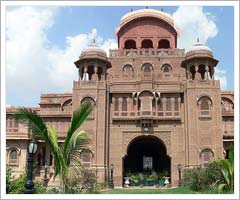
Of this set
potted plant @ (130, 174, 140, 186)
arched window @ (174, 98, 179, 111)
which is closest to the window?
potted plant @ (130, 174, 140, 186)

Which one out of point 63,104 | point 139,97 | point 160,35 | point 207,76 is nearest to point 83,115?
point 139,97

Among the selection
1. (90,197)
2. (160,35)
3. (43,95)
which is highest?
Result: (160,35)

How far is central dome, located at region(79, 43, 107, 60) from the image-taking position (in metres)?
27.2

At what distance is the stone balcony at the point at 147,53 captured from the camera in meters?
33.1

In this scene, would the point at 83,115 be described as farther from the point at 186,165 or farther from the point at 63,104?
the point at 63,104

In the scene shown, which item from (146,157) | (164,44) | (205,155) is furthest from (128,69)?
(205,155)

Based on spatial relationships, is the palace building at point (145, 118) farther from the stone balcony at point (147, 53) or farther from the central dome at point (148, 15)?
the central dome at point (148, 15)

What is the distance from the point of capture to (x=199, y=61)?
2684 cm

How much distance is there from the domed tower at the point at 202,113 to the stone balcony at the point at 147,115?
90 centimetres

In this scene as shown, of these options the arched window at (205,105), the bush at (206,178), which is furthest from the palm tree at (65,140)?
the arched window at (205,105)

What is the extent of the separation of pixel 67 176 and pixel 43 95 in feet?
78.7

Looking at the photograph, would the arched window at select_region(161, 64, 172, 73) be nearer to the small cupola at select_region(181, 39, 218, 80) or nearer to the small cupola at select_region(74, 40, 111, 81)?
the small cupola at select_region(181, 39, 218, 80)

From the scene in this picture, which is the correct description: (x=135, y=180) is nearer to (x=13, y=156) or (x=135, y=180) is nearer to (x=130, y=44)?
(x=13, y=156)

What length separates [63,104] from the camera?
109 feet
